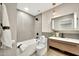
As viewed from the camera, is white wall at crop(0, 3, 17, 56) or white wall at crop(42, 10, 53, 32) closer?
white wall at crop(0, 3, 17, 56)

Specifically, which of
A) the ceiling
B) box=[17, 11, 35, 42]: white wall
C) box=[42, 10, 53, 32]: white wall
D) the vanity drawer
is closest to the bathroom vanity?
the vanity drawer

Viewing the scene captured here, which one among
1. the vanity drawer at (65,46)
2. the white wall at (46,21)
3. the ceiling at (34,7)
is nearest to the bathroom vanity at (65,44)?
the vanity drawer at (65,46)

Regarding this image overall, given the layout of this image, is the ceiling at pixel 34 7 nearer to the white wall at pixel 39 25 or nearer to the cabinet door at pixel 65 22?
the white wall at pixel 39 25

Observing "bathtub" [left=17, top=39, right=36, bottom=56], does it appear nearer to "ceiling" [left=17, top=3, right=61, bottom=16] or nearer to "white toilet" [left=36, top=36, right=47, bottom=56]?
"white toilet" [left=36, top=36, right=47, bottom=56]

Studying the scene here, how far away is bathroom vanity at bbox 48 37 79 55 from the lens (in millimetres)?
981

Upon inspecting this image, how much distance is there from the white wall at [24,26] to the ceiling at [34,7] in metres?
0.06

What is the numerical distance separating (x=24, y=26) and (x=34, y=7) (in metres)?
0.30

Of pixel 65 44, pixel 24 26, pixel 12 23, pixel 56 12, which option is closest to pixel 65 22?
pixel 56 12

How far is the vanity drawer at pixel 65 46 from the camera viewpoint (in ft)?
3.22

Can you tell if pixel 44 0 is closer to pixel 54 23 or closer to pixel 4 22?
pixel 54 23

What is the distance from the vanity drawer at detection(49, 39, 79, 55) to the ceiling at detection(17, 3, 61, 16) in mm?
455

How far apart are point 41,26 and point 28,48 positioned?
38cm

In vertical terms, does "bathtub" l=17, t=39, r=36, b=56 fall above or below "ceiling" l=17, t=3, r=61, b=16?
below

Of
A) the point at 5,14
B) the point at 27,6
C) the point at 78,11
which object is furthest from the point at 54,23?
the point at 5,14
